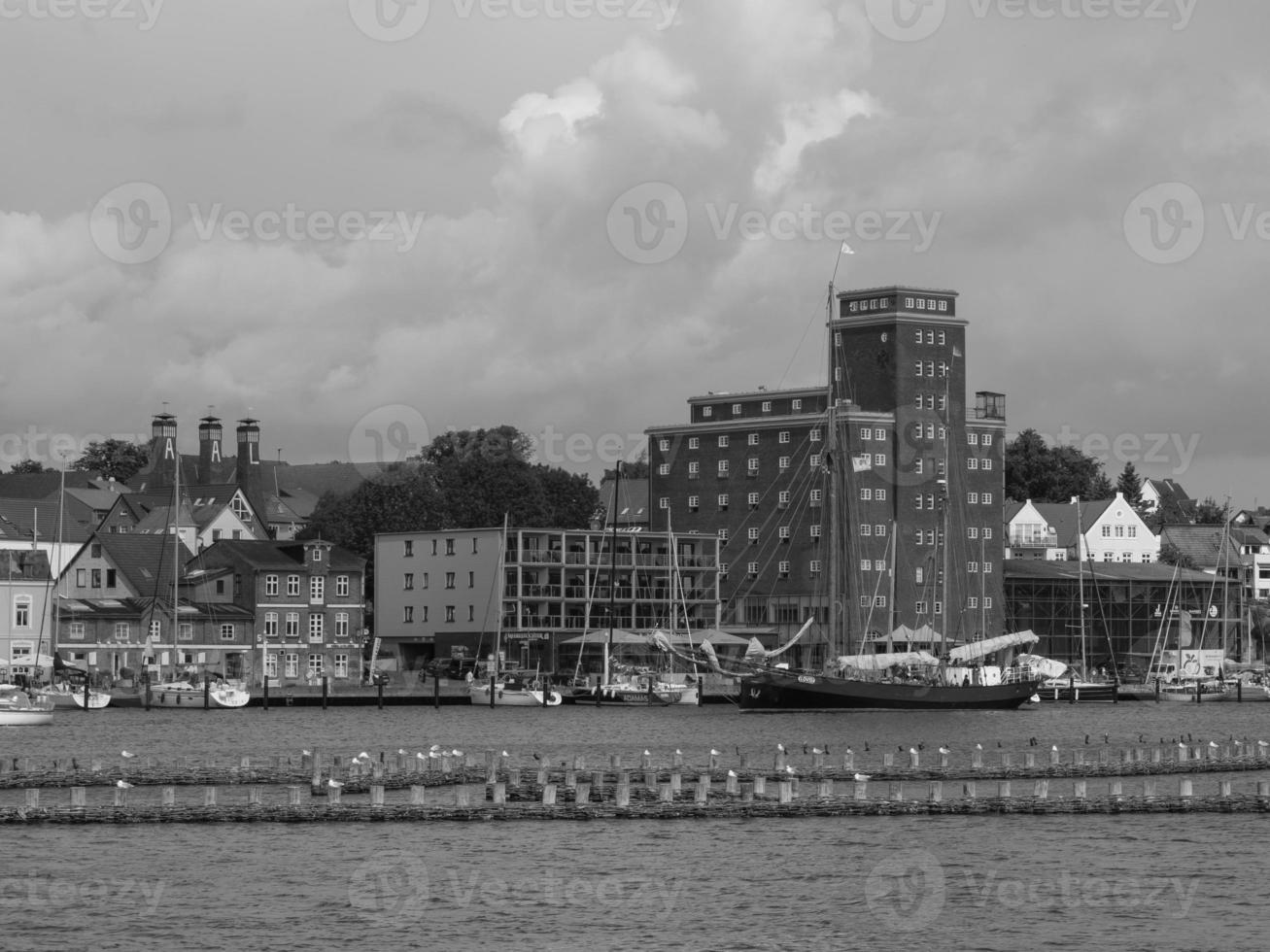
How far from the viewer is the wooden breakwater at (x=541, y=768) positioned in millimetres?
68938

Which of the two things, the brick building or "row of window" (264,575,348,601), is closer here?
"row of window" (264,575,348,601)

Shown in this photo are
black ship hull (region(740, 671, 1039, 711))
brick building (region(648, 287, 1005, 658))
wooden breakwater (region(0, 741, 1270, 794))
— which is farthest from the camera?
brick building (region(648, 287, 1005, 658))

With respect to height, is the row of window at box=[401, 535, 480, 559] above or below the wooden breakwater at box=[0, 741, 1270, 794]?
above

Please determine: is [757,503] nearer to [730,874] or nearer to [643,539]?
[643,539]

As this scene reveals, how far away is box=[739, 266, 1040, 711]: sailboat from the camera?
427 feet

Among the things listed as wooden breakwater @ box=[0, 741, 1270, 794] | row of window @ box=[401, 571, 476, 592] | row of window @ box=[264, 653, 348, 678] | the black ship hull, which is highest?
row of window @ box=[401, 571, 476, 592]

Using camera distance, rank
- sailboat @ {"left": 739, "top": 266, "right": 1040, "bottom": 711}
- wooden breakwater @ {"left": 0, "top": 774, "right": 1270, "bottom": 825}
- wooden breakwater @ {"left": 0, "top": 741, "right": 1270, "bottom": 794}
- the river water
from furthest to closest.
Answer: sailboat @ {"left": 739, "top": 266, "right": 1040, "bottom": 711}, wooden breakwater @ {"left": 0, "top": 741, "right": 1270, "bottom": 794}, wooden breakwater @ {"left": 0, "top": 774, "right": 1270, "bottom": 825}, the river water

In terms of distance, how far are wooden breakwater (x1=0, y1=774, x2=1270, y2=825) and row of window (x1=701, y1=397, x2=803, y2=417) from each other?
114 m

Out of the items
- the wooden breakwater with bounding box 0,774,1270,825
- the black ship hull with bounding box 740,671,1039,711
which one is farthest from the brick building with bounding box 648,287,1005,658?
the wooden breakwater with bounding box 0,774,1270,825

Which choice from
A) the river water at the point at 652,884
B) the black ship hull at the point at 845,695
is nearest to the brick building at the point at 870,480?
the black ship hull at the point at 845,695

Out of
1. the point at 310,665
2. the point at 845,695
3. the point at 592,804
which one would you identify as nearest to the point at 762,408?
the point at 310,665

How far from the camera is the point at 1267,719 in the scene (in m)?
138

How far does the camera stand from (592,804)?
A: 61.0m

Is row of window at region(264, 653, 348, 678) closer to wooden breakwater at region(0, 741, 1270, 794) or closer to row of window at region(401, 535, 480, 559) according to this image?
row of window at region(401, 535, 480, 559)
